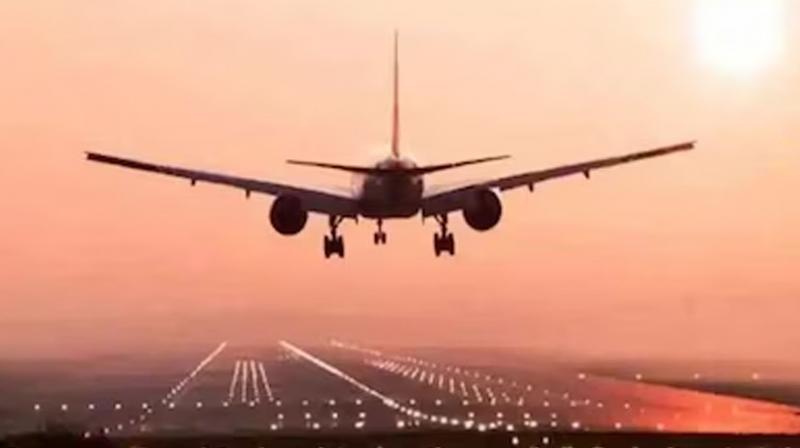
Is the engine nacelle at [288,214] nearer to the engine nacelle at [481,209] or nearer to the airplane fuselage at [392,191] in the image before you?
the airplane fuselage at [392,191]

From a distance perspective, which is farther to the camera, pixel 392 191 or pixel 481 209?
pixel 481 209

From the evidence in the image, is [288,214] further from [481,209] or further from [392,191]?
[481,209]

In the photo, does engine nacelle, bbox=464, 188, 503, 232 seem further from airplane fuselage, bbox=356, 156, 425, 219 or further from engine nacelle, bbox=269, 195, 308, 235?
engine nacelle, bbox=269, 195, 308, 235

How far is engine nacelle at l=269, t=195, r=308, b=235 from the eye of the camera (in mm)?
121188

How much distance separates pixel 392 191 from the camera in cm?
11850

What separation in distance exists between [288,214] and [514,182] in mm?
20859

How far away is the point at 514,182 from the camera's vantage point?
129500 millimetres

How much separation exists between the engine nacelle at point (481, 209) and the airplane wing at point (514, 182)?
2.17 ft

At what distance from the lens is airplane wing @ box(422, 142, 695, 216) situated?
121 metres

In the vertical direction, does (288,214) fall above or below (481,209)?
below

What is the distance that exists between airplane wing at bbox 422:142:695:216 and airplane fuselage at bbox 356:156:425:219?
1.53 metres

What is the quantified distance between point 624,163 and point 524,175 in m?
9.15

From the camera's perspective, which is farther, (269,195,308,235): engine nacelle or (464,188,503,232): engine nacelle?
(464,188,503,232): engine nacelle

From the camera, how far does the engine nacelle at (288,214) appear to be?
4771 inches
